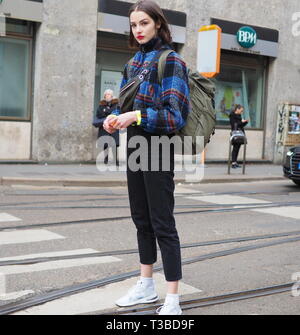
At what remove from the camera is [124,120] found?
3613 mm

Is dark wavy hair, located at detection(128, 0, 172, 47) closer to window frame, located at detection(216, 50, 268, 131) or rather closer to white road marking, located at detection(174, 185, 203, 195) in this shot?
white road marking, located at detection(174, 185, 203, 195)

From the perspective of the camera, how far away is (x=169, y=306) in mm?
3854

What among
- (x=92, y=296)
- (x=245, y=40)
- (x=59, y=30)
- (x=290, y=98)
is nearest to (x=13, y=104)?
(x=59, y=30)

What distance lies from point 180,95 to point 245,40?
14709 mm

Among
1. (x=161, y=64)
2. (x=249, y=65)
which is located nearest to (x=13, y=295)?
(x=161, y=64)

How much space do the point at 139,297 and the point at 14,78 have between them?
37.1ft

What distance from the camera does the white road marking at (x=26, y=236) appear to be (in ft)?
20.5

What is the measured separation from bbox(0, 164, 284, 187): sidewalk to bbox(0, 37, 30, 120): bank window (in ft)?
4.86

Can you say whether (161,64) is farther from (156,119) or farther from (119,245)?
(119,245)

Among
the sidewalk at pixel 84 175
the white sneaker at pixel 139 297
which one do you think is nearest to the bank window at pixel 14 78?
the sidewalk at pixel 84 175

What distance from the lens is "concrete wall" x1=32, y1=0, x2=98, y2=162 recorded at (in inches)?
562

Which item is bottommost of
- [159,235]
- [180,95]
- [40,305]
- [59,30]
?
[40,305]

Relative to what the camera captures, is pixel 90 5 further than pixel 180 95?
Yes

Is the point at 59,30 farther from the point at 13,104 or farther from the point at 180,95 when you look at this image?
the point at 180,95
